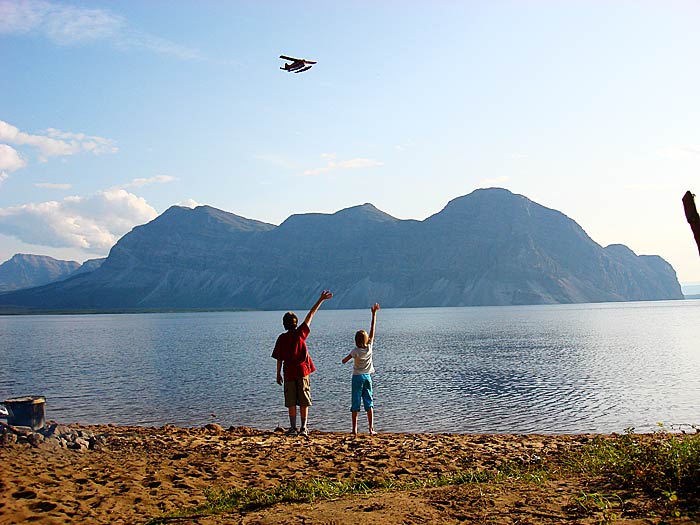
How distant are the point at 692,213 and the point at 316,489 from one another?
20.2ft

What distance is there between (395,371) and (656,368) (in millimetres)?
18772

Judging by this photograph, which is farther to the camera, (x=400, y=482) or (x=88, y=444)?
(x=88, y=444)

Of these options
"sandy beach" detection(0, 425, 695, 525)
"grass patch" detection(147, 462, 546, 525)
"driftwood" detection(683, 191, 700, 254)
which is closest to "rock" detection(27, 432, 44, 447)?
"sandy beach" detection(0, 425, 695, 525)

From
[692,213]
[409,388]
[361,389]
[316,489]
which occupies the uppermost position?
[692,213]

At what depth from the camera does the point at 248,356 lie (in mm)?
55031

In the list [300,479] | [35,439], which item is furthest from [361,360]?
[35,439]

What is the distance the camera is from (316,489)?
8594 millimetres

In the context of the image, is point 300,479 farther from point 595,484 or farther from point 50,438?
point 50,438

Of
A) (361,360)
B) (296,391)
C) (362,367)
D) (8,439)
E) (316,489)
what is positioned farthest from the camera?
(362,367)

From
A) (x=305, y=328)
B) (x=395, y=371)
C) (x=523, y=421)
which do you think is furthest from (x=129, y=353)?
(x=305, y=328)

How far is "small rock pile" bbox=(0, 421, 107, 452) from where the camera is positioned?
11.8 meters

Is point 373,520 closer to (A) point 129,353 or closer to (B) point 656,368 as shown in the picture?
(B) point 656,368

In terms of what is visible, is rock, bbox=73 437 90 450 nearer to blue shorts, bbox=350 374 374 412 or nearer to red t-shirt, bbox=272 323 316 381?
red t-shirt, bbox=272 323 316 381

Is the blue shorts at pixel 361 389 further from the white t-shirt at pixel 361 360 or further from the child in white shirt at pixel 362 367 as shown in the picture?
the white t-shirt at pixel 361 360
